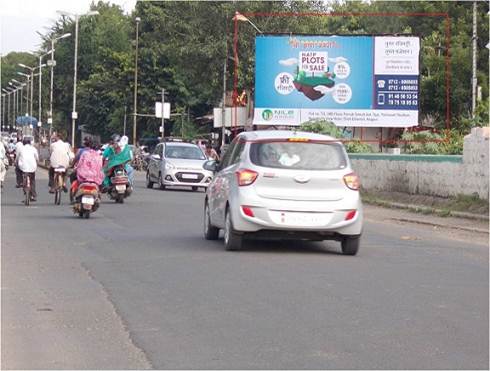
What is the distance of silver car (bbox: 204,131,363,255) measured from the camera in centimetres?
1480

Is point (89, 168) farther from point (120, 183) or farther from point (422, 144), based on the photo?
point (422, 144)

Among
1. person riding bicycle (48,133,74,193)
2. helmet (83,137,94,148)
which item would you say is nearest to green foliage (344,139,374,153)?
person riding bicycle (48,133,74,193)

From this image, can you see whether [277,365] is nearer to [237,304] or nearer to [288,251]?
[237,304]

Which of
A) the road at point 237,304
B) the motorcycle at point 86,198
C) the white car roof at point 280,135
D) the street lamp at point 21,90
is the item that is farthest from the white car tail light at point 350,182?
the street lamp at point 21,90

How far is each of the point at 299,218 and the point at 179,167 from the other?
74.3 feet

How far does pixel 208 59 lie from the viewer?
213ft

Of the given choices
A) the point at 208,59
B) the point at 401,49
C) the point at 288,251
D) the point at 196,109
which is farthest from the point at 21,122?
the point at 288,251

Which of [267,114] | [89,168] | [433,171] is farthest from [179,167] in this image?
[89,168]

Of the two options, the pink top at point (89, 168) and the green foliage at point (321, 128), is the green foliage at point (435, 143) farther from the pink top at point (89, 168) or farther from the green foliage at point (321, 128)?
the pink top at point (89, 168)

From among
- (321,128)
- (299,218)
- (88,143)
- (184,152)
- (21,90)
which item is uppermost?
(21,90)

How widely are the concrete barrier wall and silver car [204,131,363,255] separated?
1056cm

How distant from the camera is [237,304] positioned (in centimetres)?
1052

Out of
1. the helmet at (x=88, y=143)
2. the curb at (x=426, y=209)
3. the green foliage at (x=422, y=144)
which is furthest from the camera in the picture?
the green foliage at (x=422, y=144)

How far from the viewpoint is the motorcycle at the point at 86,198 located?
859 inches
